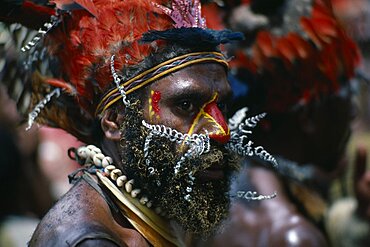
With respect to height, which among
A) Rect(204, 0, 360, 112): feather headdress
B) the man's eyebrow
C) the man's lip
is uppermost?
the man's eyebrow

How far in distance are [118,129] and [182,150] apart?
334 millimetres

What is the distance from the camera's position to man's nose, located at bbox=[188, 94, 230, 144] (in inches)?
153

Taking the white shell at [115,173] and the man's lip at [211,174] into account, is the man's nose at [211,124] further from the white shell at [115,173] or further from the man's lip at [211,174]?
the white shell at [115,173]

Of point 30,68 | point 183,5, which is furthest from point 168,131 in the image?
point 30,68

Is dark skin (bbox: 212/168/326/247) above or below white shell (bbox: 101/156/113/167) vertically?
below

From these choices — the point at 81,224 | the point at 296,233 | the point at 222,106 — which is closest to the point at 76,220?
the point at 81,224

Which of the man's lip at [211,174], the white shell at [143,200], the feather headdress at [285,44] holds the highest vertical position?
the man's lip at [211,174]

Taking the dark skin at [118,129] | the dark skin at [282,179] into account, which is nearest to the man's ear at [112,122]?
the dark skin at [118,129]

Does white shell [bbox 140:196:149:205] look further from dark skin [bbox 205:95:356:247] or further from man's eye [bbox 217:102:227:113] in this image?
dark skin [bbox 205:95:356:247]

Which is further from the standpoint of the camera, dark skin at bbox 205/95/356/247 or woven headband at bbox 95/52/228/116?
dark skin at bbox 205/95/356/247

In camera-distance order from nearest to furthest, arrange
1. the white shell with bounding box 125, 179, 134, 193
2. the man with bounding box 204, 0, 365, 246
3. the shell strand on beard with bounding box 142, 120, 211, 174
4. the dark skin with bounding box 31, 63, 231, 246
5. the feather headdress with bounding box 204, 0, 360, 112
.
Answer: the dark skin with bounding box 31, 63, 231, 246, the shell strand on beard with bounding box 142, 120, 211, 174, the white shell with bounding box 125, 179, 134, 193, the man with bounding box 204, 0, 365, 246, the feather headdress with bounding box 204, 0, 360, 112

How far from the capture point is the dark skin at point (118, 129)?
12.2ft

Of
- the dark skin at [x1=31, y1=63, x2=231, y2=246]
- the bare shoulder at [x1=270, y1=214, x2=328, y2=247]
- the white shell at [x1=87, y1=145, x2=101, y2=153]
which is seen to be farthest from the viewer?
the bare shoulder at [x1=270, y1=214, x2=328, y2=247]

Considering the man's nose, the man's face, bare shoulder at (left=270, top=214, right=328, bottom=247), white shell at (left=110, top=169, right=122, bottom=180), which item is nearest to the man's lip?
the man's face
